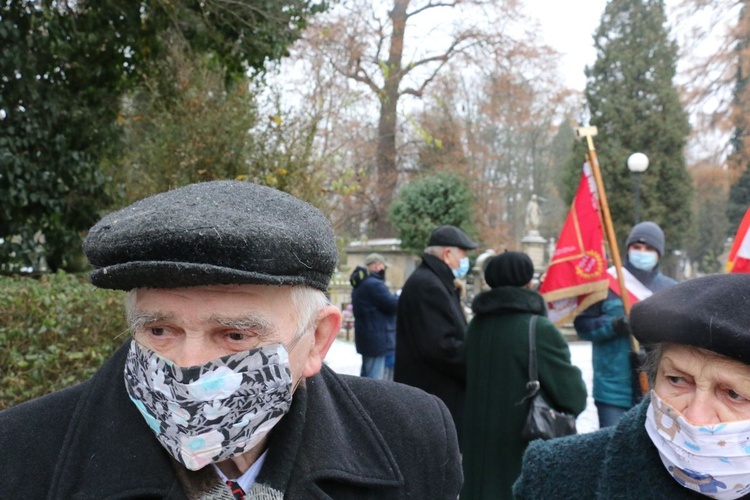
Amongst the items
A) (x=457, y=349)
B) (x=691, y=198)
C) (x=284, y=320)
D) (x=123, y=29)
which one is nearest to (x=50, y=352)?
(x=457, y=349)

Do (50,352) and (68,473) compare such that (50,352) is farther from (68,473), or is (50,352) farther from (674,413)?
(674,413)

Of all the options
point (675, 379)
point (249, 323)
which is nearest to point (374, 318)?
point (675, 379)

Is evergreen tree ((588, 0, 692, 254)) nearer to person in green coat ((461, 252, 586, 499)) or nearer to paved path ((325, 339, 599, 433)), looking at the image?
paved path ((325, 339, 599, 433))

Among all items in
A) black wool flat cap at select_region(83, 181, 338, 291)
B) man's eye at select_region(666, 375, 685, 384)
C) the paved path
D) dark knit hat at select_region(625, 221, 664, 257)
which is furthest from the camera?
the paved path

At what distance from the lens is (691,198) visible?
27922 millimetres

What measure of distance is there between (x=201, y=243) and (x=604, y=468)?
1396mm

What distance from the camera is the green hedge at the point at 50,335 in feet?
12.1

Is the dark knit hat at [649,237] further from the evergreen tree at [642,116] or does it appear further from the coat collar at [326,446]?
the evergreen tree at [642,116]

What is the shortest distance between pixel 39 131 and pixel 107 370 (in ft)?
18.3

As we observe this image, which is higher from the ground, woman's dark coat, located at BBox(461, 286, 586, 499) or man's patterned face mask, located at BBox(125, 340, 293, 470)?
man's patterned face mask, located at BBox(125, 340, 293, 470)

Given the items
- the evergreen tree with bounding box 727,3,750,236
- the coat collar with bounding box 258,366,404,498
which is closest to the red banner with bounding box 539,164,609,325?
the coat collar with bounding box 258,366,404,498

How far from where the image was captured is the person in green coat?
4215 millimetres

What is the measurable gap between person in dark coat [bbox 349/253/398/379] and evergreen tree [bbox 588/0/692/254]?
21.6 meters

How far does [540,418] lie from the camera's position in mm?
4102
